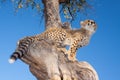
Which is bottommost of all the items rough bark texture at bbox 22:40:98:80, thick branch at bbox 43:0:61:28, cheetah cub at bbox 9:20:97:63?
rough bark texture at bbox 22:40:98:80

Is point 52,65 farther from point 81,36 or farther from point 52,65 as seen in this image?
point 81,36

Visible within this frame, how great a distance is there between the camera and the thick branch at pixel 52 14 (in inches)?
451

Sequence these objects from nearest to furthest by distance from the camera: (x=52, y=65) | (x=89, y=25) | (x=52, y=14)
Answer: (x=52, y=65) → (x=52, y=14) → (x=89, y=25)

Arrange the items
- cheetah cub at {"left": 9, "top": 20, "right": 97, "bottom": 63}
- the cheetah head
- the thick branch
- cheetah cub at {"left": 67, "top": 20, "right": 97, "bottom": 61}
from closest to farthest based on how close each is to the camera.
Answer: cheetah cub at {"left": 9, "top": 20, "right": 97, "bottom": 63}, cheetah cub at {"left": 67, "top": 20, "right": 97, "bottom": 61}, the thick branch, the cheetah head

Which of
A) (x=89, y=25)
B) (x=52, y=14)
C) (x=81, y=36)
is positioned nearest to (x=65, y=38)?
Result: (x=81, y=36)

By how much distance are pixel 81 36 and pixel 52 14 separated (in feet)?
3.63

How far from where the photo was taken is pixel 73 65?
1051cm

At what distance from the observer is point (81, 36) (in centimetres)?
1165

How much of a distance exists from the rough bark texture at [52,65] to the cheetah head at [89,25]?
1758 mm

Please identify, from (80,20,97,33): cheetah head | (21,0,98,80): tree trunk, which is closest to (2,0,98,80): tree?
(21,0,98,80): tree trunk

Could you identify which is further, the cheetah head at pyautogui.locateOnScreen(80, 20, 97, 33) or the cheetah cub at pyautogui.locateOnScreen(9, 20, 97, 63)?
the cheetah head at pyautogui.locateOnScreen(80, 20, 97, 33)

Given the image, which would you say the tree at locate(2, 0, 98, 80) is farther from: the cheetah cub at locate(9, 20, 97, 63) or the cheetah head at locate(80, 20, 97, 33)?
the cheetah head at locate(80, 20, 97, 33)

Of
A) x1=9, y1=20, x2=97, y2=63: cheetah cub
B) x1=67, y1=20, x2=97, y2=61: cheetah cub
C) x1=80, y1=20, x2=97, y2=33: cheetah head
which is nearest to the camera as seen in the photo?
x1=9, y1=20, x2=97, y2=63: cheetah cub

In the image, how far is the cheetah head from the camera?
12.0 meters
